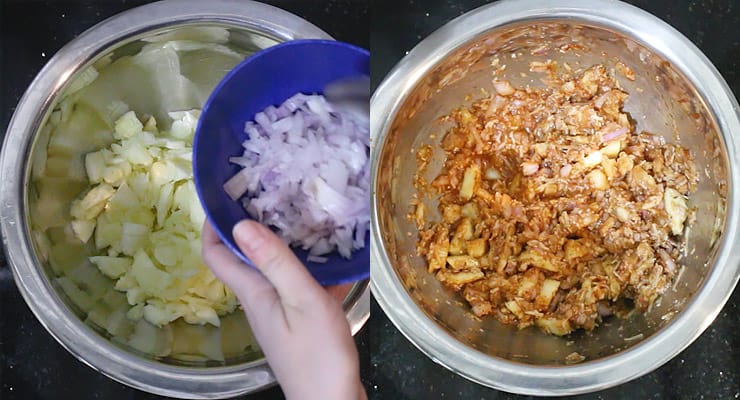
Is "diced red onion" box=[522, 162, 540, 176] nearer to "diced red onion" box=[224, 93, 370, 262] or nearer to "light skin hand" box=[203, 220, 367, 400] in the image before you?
"diced red onion" box=[224, 93, 370, 262]

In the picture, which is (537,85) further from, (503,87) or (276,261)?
(276,261)

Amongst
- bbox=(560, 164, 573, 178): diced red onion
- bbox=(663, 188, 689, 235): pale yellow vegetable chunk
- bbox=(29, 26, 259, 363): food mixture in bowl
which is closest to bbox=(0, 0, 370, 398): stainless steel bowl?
bbox=(29, 26, 259, 363): food mixture in bowl

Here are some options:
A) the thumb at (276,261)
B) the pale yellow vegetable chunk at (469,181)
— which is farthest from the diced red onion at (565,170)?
the thumb at (276,261)

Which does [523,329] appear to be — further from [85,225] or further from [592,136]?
[85,225]

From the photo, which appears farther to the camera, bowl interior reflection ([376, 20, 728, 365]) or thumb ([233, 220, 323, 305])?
bowl interior reflection ([376, 20, 728, 365])

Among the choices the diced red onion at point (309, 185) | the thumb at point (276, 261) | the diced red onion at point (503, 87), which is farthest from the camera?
the diced red onion at point (503, 87)

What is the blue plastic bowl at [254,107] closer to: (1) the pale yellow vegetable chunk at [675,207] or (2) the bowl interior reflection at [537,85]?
(2) the bowl interior reflection at [537,85]

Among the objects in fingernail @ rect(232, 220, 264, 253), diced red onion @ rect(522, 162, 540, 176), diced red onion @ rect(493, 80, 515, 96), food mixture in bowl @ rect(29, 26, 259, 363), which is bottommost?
food mixture in bowl @ rect(29, 26, 259, 363)
